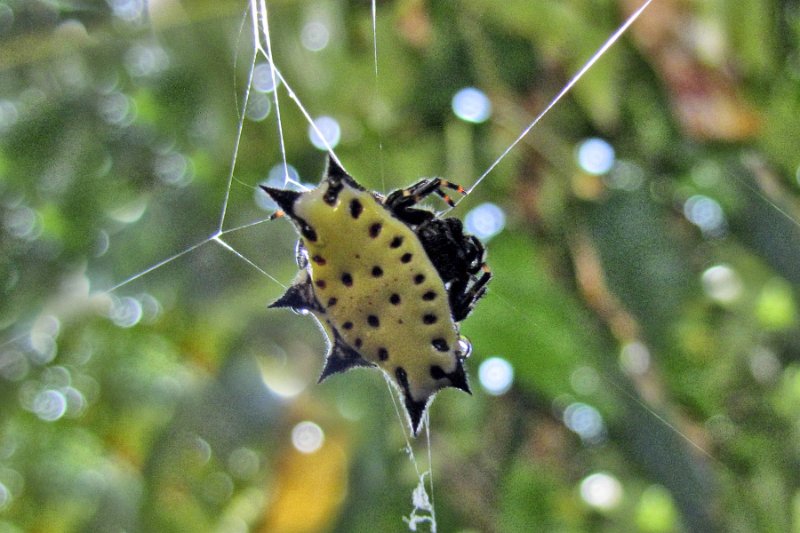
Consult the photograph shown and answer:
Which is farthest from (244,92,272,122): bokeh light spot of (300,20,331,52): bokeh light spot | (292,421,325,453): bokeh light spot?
(292,421,325,453): bokeh light spot

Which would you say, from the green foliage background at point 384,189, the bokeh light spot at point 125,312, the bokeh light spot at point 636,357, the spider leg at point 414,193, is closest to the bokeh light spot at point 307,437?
the green foliage background at point 384,189

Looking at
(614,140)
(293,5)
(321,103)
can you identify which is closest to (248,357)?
(321,103)

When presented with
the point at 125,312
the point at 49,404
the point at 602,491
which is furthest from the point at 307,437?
the point at 602,491

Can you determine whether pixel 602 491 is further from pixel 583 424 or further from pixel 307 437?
pixel 307 437

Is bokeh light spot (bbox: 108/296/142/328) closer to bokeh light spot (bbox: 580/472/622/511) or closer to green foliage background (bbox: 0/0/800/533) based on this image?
green foliage background (bbox: 0/0/800/533)

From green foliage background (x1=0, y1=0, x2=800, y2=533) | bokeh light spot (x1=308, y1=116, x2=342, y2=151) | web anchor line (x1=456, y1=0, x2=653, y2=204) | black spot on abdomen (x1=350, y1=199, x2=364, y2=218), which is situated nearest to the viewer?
black spot on abdomen (x1=350, y1=199, x2=364, y2=218)

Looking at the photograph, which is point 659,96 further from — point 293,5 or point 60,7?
point 60,7
